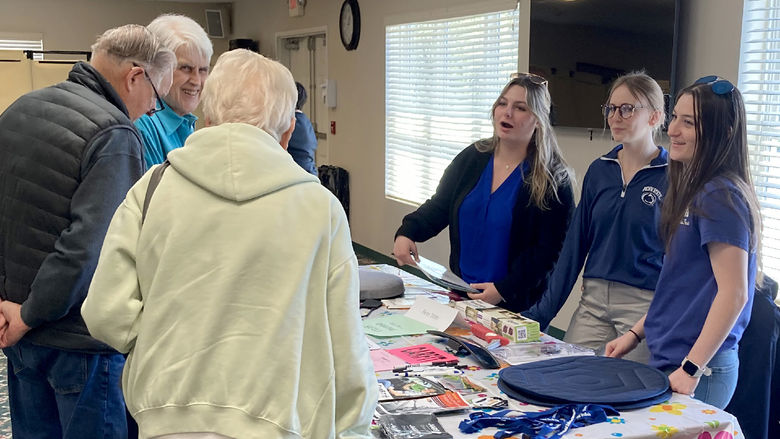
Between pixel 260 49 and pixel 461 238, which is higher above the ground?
pixel 260 49

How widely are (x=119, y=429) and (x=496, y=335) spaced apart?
1015 mm

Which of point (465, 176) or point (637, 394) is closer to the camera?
point (637, 394)

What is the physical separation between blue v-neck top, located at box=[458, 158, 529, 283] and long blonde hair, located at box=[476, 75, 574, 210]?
6 centimetres

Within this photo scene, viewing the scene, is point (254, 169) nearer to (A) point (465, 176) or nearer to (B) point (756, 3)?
(A) point (465, 176)

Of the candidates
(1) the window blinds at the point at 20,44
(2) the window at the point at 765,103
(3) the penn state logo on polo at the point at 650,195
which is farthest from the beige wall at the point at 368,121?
(1) the window blinds at the point at 20,44

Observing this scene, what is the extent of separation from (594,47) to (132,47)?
2711 millimetres

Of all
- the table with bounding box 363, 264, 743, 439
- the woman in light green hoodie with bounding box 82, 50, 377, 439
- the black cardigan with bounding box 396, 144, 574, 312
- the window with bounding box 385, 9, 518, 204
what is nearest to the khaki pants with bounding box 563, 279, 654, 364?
the black cardigan with bounding box 396, 144, 574, 312

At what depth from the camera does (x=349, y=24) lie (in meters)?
6.94

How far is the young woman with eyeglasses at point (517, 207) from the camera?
256cm

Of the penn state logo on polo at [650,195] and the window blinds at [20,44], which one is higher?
the window blinds at [20,44]

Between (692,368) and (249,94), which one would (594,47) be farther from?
(249,94)

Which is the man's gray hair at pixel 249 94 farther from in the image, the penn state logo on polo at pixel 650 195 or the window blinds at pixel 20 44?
the window blinds at pixel 20 44

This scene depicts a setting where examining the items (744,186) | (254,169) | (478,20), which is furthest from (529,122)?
(478,20)

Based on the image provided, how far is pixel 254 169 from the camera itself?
1275mm
